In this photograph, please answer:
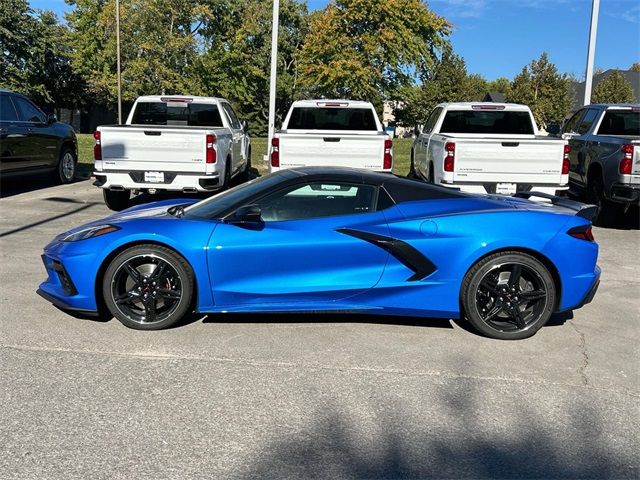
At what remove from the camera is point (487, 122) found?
11469mm


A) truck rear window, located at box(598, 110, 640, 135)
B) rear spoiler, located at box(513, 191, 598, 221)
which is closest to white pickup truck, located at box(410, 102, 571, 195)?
truck rear window, located at box(598, 110, 640, 135)

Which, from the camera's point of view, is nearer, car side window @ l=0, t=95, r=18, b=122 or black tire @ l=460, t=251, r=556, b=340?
black tire @ l=460, t=251, r=556, b=340

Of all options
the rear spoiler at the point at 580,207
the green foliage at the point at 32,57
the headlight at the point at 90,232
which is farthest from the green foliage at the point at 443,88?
the headlight at the point at 90,232

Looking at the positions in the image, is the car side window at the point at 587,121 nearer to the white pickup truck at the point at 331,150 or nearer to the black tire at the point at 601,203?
the black tire at the point at 601,203

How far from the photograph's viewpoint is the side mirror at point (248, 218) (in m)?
4.56

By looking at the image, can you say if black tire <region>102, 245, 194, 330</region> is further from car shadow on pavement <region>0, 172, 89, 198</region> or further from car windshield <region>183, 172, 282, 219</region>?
car shadow on pavement <region>0, 172, 89, 198</region>

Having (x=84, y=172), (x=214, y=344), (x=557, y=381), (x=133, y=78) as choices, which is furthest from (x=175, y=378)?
(x=133, y=78)

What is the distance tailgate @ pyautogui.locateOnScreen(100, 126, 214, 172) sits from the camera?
9414 mm

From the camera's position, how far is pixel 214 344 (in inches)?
176

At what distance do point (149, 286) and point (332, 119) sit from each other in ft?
25.6

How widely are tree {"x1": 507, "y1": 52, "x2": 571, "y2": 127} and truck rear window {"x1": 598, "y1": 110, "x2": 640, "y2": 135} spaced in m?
38.1

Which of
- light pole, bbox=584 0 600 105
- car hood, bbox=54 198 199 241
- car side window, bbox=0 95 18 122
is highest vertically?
light pole, bbox=584 0 600 105

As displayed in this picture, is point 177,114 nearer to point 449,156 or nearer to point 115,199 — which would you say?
point 115,199

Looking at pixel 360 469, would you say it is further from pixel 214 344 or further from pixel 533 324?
pixel 533 324
